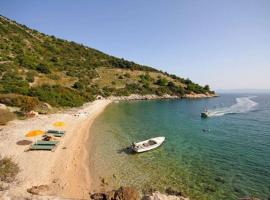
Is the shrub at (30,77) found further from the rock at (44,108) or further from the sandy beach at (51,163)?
the sandy beach at (51,163)

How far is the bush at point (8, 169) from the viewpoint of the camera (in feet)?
49.3

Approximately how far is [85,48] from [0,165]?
110 meters

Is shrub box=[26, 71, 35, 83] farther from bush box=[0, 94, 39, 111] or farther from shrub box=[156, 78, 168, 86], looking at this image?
shrub box=[156, 78, 168, 86]

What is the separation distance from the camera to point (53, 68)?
7831 centimetres

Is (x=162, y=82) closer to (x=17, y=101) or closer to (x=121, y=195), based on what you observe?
(x=17, y=101)

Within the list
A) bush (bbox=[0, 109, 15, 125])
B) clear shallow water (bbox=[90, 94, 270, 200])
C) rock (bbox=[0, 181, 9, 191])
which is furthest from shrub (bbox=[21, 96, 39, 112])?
rock (bbox=[0, 181, 9, 191])

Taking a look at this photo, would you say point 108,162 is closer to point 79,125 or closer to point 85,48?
point 79,125

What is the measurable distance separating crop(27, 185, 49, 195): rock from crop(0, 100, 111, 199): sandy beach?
237mm

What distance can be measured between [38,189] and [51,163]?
4.84m

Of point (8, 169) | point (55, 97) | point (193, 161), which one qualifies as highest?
point (55, 97)

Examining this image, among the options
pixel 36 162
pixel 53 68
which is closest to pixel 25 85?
pixel 53 68

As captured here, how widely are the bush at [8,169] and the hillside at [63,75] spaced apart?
19934mm

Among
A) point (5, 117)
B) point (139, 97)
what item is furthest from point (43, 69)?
point (5, 117)

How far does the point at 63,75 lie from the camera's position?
76.1 m
